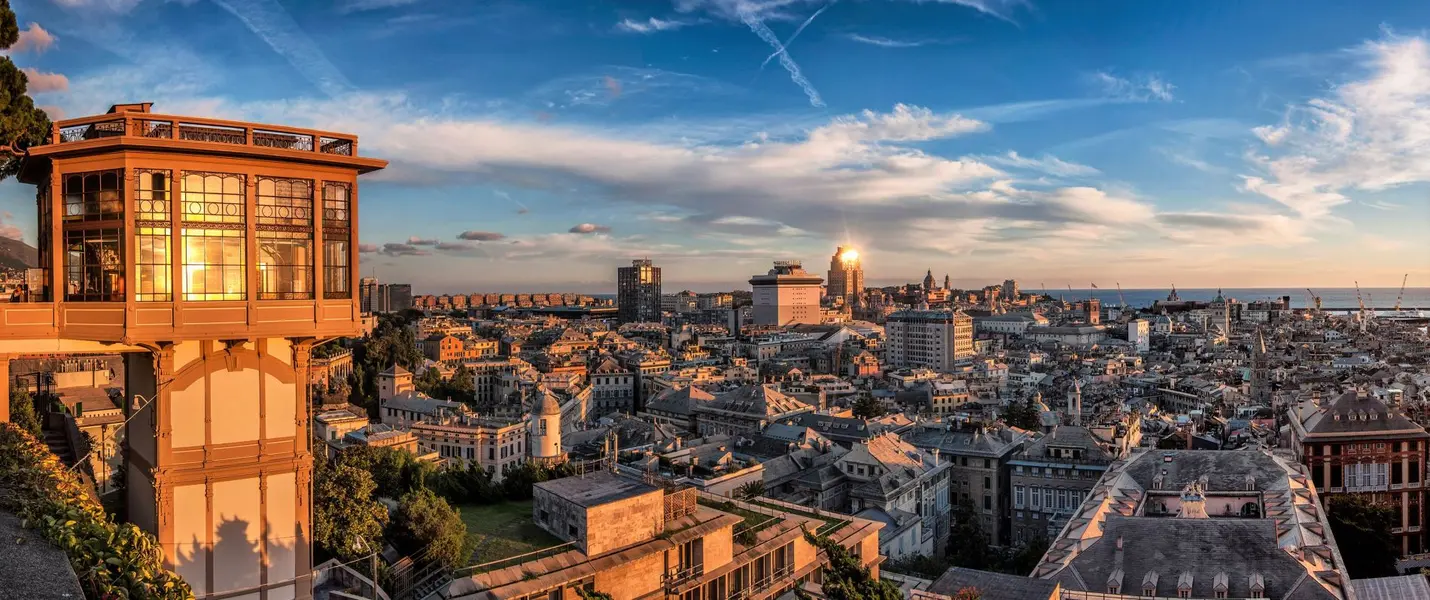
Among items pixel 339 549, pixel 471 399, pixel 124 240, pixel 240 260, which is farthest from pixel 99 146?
pixel 471 399

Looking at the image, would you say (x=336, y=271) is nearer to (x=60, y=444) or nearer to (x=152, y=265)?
(x=152, y=265)

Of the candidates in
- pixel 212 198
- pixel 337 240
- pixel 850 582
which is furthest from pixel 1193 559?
pixel 212 198

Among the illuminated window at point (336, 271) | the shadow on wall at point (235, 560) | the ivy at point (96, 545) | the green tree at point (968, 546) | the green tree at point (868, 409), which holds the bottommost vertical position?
the green tree at point (968, 546)

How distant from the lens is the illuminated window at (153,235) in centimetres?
901

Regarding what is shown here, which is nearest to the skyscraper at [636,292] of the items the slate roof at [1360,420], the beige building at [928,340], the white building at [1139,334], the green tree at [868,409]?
the beige building at [928,340]

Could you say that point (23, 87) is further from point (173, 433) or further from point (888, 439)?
point (888, 439)

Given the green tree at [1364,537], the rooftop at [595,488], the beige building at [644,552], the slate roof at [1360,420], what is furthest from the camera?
the slate roof at [1360,420]

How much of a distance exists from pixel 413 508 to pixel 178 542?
14.9ft

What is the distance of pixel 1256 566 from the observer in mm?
17969

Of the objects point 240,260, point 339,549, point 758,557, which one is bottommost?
point 758,557

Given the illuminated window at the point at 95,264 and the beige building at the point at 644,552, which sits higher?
the illuminated window at the point at 95,264

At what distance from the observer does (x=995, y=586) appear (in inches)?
664

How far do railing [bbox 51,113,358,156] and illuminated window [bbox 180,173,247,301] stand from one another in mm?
453

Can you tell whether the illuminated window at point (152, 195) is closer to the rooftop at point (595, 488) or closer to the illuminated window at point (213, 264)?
the illuminated window at point (213, 264)
